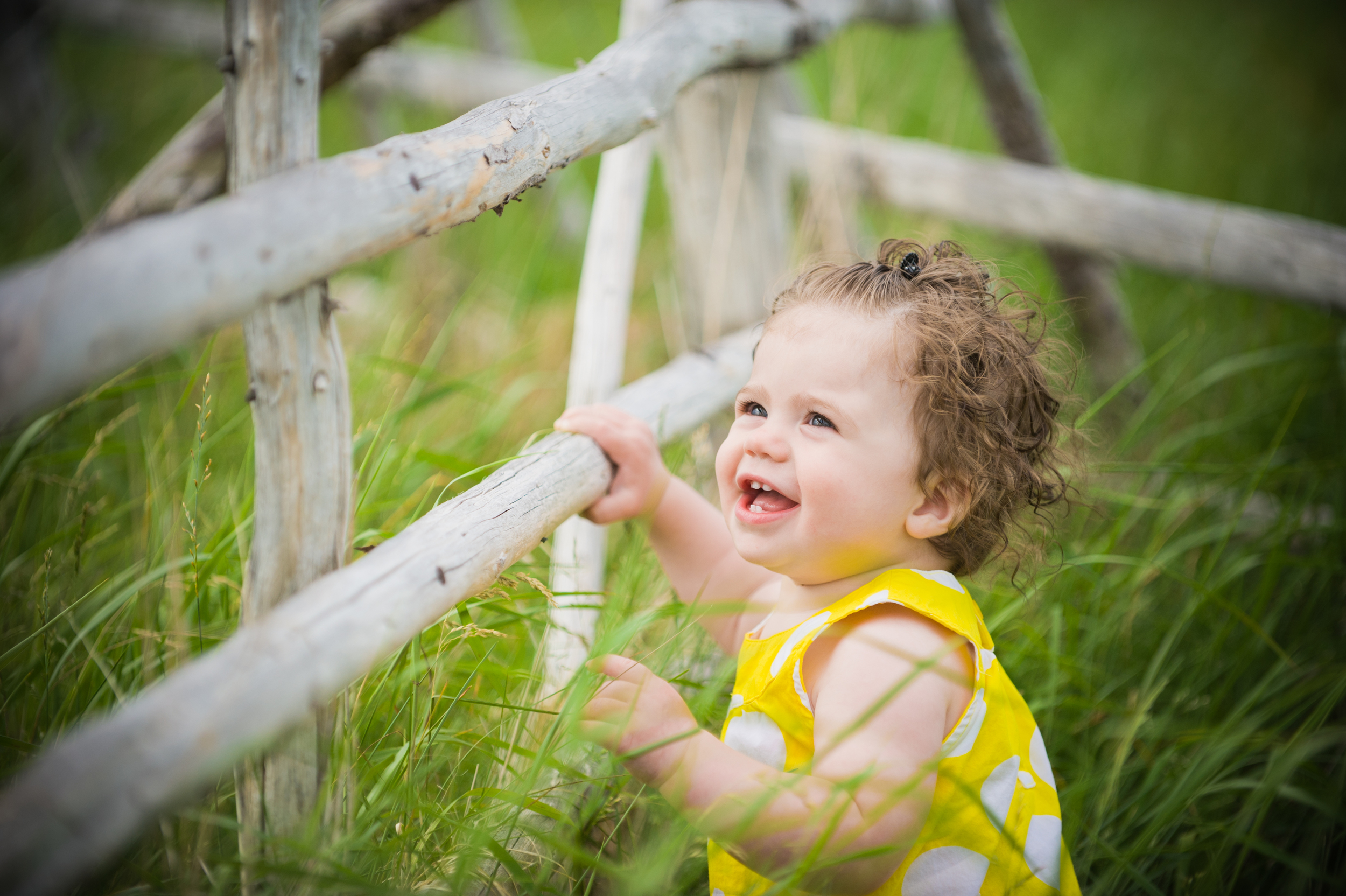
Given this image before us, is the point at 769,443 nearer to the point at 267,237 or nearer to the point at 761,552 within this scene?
the point at 761,552

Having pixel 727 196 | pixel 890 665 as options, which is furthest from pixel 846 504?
pixel 727 196

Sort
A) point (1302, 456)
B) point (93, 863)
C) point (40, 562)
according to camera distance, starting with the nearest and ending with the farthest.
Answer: point (93, 863) < point (40, 562) < point (1302, 456)

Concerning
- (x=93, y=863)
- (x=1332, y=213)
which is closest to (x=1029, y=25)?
(x=1332, y=213)

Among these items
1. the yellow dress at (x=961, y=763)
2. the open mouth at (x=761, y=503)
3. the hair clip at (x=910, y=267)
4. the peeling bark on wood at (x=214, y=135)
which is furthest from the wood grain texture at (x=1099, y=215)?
the yellow dress at (x=961, y=763)

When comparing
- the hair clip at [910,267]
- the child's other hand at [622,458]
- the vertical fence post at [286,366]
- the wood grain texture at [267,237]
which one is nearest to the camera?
the wood grain texture at [267,237]

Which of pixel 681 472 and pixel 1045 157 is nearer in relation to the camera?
pixel 681 472

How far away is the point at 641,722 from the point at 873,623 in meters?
0.31

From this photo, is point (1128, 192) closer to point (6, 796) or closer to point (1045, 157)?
point (1045, 157)

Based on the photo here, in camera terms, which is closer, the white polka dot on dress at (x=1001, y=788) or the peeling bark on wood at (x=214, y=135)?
the white polka dot on dress at (x=1001, y=788)

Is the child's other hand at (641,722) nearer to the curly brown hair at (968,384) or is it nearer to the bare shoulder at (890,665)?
the bare shoulder at (890,665)

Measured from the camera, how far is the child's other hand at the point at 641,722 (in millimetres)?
950

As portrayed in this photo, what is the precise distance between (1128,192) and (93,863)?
8.92 feet

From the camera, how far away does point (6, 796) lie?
53 centimetres

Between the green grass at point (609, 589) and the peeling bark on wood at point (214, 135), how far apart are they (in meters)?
0.13
